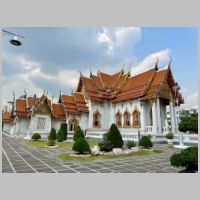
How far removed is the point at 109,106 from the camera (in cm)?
2580

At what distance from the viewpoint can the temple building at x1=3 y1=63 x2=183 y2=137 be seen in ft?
67.2

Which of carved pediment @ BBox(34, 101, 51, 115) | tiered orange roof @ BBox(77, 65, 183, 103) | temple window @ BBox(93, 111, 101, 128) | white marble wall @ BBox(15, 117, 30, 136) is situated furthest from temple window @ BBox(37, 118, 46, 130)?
tiered orange roof @ BBox(77, 65, 183, 103)

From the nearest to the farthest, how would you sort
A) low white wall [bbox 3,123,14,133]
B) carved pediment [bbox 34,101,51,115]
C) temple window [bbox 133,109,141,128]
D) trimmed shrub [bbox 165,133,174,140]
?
trimmed shrub [bbox 165,133,174,140] < temple window [bbox 133,109,141,128] < carved pediment [bbox 34,101,51,115] < low white wall [bbox 3,123,14,133]

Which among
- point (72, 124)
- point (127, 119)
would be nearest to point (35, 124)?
point (72, 124)

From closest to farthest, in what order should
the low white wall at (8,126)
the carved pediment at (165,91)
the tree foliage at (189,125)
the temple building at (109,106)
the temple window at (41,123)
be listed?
the tree foliage at (189,125) → the carved pediment at (165,91) → the temple building at (109,106) → the temple window at (41,123) → the low white wall at (8,126)

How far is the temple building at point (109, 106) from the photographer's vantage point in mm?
20469

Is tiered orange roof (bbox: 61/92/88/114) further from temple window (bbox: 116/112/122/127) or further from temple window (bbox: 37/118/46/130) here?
temple window (bbox: 116/112/122/127)

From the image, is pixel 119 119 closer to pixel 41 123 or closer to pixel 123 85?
pixel 123 85

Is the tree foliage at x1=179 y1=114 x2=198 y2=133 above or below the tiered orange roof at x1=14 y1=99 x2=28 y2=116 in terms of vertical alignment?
below

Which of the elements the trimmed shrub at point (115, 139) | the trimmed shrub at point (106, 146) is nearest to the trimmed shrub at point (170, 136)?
the trimmed shrub at point (115, 139)

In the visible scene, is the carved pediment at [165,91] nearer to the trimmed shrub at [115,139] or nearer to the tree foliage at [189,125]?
the tree foliage at [189,125]

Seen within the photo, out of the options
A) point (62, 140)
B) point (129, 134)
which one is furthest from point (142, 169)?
point (62, 140)

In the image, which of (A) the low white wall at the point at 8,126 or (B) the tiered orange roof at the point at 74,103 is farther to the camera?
(A) the low white wall at the point at 8,126

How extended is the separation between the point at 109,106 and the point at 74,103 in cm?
499
